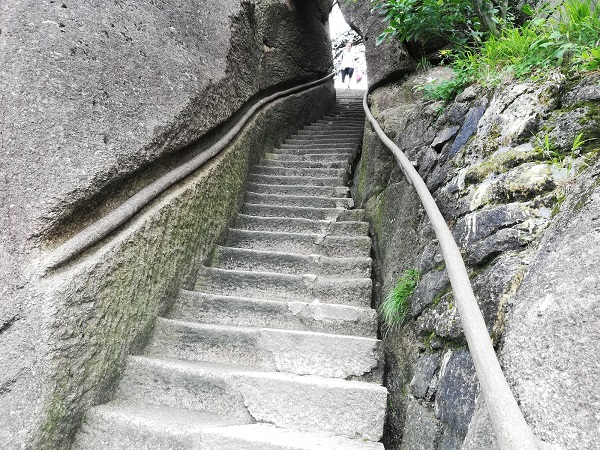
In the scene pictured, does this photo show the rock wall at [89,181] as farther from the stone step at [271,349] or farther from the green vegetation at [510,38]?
the green vegetation at [510,38]

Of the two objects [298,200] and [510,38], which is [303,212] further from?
[510,38]

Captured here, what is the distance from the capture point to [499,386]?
32.5 inches

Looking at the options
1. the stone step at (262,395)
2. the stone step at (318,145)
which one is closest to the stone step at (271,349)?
the stone step at (262,395)

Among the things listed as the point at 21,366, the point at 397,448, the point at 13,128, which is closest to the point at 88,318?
the point at 21,366

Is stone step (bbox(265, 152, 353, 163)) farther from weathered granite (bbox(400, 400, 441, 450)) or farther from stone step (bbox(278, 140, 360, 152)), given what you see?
weathered granite (bbox(400, 400, 441, 450))

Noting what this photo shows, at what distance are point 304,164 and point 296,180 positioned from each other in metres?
0.46

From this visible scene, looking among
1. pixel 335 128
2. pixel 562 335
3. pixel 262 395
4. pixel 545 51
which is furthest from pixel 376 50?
pixel 562 335

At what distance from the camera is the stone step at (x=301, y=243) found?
3113 mm

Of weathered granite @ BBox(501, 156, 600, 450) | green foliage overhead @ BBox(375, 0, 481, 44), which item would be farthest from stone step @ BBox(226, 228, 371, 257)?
weathered granite @ BBox(501, 156, 600, 450)

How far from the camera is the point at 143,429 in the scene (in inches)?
69.5

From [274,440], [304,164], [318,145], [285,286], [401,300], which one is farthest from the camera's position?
[318,145]

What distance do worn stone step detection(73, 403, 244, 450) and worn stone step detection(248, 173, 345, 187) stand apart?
258 cm

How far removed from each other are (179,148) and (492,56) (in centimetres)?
199

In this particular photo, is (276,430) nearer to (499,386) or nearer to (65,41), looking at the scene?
(499,386)
